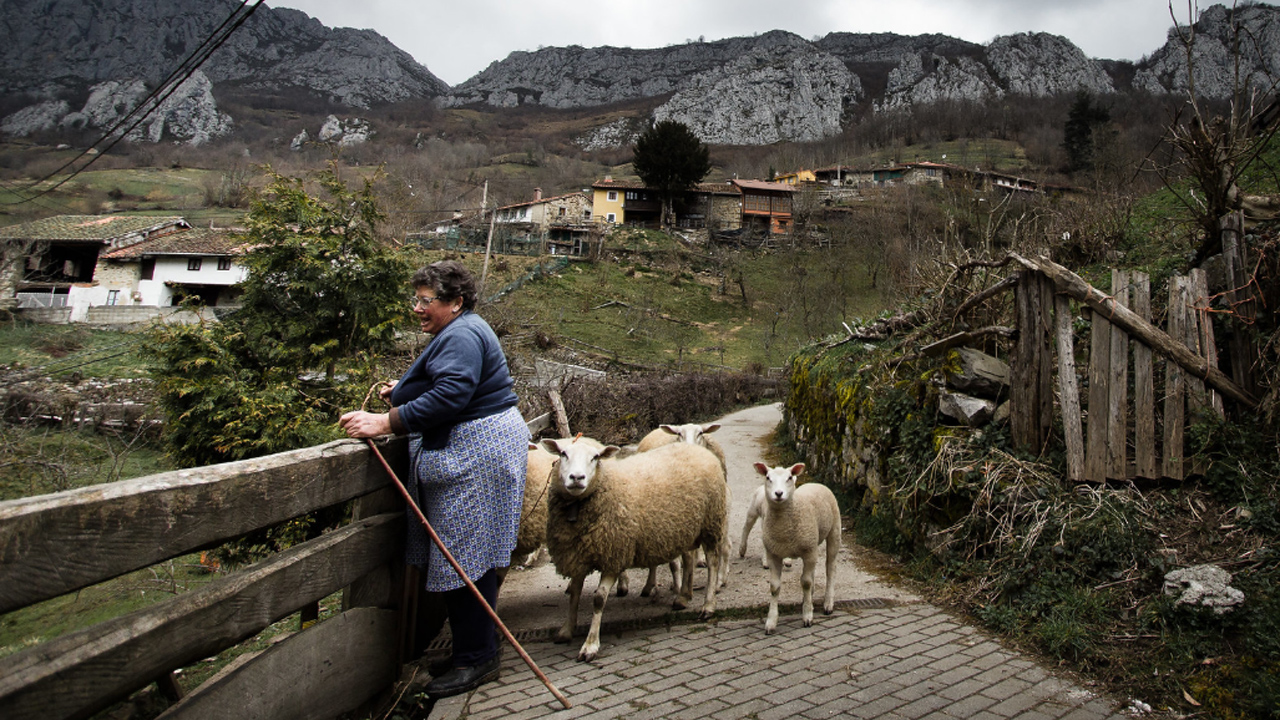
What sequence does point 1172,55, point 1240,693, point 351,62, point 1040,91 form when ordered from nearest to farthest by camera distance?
1. point 1240,693
2. point 1172,55
3. point 1040,91
4. point 351,62

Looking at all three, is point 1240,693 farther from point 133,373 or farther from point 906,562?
point 133,373

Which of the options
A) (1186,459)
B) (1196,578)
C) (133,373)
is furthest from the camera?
(133,373)

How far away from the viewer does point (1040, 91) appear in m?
134

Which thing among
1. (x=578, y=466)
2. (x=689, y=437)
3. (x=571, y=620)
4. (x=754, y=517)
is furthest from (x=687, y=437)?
(x=578, y=466)

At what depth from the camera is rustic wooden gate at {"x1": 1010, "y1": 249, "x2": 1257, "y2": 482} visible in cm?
491

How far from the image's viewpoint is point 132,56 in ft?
515

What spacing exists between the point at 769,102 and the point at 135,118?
124 m

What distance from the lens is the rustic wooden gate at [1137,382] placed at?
16.1 feet

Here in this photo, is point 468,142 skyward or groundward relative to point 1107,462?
skyward

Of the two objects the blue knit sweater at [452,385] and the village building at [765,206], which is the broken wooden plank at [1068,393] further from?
the village building at [765,206]

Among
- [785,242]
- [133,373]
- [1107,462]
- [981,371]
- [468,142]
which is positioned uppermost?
[468,142]

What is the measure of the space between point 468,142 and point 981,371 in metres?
127

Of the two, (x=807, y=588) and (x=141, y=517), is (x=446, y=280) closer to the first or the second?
(x=141, y=517)

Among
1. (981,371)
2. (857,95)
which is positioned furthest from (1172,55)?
(981,371)
